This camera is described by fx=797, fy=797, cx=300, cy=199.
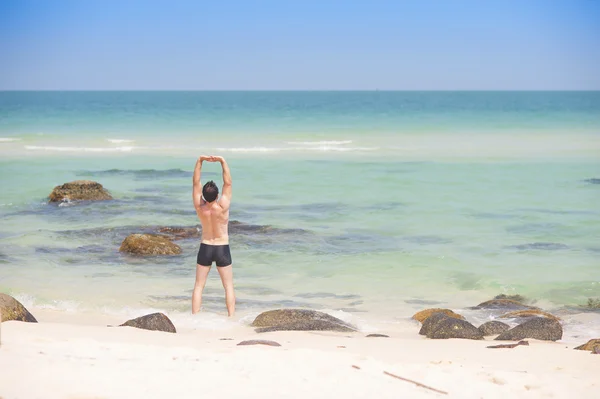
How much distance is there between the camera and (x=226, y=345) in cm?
712

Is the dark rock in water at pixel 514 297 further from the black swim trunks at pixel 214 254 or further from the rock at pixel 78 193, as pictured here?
the rock at pixel 78 193

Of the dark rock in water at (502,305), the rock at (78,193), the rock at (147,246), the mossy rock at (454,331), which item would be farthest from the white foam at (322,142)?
the mossy rock at (454,331)

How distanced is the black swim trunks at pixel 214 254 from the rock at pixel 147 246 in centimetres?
435

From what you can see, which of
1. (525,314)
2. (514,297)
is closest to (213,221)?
(525,314)

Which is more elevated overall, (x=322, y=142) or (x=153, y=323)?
(x=322, y=142)

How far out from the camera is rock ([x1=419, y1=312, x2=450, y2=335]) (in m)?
8.62

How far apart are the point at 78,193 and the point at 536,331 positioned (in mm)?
13656

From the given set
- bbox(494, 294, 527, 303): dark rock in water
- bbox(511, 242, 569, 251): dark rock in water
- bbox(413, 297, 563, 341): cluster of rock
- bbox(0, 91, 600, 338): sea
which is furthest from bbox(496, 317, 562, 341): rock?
bbox(511, 242, 569, 251): dark rock in water

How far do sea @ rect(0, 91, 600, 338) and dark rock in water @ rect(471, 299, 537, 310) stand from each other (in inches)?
10.5

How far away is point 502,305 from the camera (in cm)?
1062

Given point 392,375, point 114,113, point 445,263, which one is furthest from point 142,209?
point 114,113

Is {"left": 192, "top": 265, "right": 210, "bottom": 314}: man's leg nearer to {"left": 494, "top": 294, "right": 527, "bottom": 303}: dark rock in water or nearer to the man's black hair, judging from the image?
the man's black hair

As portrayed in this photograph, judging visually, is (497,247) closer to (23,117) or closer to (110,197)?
(110,197)

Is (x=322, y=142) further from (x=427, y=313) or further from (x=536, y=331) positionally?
(x=536, y=331)
